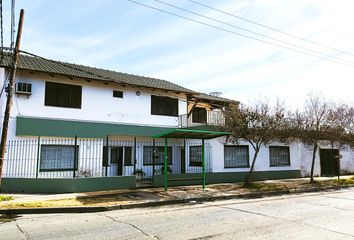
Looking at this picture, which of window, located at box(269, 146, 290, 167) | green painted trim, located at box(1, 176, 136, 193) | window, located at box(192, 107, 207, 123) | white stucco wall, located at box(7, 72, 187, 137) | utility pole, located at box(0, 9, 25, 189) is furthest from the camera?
window, located at box(192, 107, 207, 123)

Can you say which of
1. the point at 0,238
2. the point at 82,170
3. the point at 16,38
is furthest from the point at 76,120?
the point at 0,238

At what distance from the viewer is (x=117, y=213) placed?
978 cm

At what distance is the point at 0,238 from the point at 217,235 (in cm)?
493

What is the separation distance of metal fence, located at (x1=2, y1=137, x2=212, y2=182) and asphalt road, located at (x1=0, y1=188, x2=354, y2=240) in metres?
6.06

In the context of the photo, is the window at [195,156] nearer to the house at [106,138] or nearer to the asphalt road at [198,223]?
the house at [106,138]

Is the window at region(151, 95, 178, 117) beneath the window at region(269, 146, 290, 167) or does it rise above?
above

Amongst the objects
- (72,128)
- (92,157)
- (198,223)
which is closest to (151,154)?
Result: (92,157)

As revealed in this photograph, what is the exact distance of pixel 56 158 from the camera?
16.4 m

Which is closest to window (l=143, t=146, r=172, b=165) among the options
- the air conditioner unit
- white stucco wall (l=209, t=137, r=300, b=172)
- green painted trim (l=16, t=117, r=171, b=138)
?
green painted trim (l=16, t=117, r=171, b=138)

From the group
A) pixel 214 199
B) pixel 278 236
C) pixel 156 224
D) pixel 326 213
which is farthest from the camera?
pixel 214 199

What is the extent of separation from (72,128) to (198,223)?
11953 millimetres

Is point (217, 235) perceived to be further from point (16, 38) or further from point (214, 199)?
point (16, 38)

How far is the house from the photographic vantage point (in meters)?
15.1

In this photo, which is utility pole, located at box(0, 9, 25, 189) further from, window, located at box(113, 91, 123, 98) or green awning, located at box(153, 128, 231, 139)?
window, located at box(113, 91, 123, 98)
